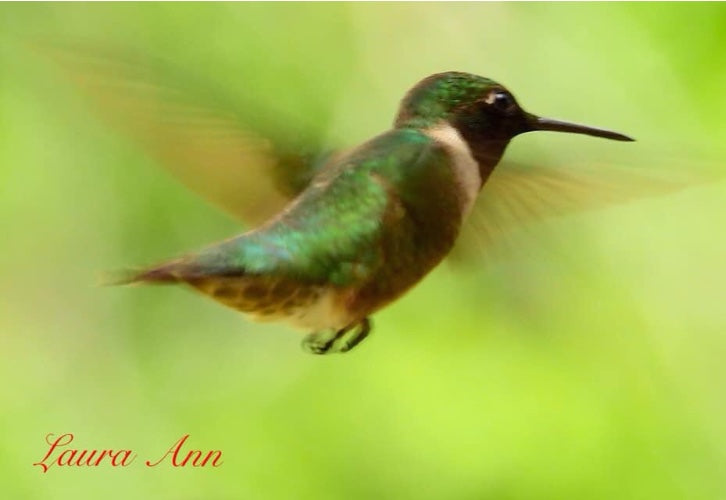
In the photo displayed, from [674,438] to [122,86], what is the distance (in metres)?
0.73

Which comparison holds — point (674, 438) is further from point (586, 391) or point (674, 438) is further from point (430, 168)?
point (430, 168)

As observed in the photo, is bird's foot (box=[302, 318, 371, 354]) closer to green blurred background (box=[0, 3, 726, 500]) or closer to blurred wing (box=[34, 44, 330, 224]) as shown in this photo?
green blurred background (box=[0, 3, 726, 500])

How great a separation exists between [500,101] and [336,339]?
31cm

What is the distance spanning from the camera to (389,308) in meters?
0.98

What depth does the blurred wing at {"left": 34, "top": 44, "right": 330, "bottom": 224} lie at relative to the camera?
0.87 m

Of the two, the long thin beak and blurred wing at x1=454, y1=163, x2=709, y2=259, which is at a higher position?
the long thin beak

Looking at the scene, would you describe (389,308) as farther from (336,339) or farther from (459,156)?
(459,156)

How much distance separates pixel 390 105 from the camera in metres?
1.03
